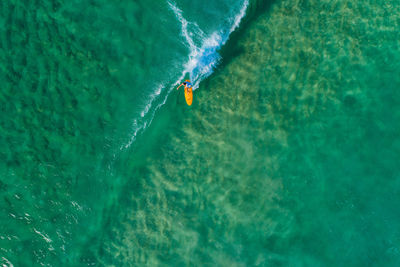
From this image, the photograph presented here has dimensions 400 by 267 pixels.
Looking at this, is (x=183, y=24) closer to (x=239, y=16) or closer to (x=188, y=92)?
(x=239, y=16)

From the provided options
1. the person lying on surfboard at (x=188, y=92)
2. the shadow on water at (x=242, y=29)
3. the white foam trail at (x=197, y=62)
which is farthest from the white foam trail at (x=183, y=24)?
the person lying on surfboard at (x=188, y=92)

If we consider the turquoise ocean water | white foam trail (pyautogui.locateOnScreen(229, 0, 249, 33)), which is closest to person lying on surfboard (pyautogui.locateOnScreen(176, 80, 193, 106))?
the turquoise ocean water

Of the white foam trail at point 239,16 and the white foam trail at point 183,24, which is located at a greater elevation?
the white foam trail at point 239,16

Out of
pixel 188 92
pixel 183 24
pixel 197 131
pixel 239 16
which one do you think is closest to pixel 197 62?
pixel 188 92

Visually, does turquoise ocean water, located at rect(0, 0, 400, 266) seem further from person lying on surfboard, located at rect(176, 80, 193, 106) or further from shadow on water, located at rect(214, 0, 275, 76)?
person lying on surfboard, located at rect(176, 80, 193, 106)

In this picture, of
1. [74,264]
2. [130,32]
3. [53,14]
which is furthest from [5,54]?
[74,264]

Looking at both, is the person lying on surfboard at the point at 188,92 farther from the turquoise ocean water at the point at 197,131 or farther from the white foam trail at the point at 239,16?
the white foam trail at the point at 239,16

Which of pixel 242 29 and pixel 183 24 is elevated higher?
pixel 242 29

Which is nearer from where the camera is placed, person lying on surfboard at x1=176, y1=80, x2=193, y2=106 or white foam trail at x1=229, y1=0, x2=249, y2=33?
person lying on surfboard at x1=176, y1=80, x2=193, y2=106
